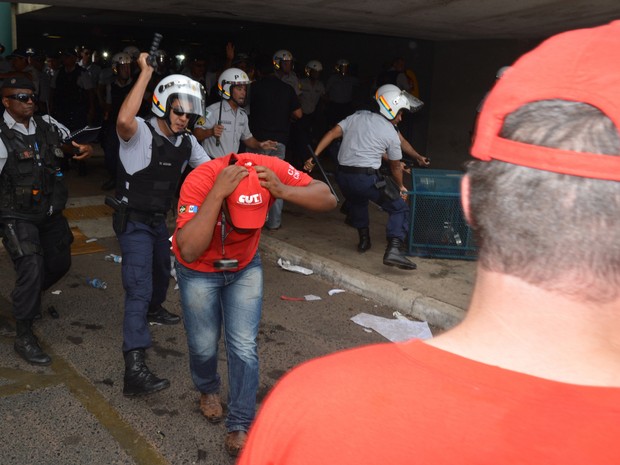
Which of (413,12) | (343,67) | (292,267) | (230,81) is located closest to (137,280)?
(292,267)

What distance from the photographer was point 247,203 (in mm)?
3348

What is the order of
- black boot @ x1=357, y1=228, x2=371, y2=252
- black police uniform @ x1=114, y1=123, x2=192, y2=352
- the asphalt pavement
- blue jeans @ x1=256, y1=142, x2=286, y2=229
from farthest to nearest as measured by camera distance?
blue jeans @ x1=256, y1=142, x2=286, y2=229 < black boot @ x1=357, y1=228, x2=371, y2=252 < black police uniform @ x1=114, y1=123, x2=192, y2=352 < the asphalt pavement

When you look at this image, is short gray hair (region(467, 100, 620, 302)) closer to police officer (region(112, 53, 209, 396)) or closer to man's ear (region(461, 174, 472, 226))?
man's ear (region(461, 174, 472, 226))

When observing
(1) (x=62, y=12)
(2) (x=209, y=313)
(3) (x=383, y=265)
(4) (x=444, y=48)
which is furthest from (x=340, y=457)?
(1) (x=62, y=12)

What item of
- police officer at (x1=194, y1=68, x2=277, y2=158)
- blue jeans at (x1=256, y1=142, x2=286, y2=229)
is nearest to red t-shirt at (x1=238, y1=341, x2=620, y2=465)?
police officer at (x1=194, y1=68, x2=277, y2=158)

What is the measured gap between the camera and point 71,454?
12.5 ft

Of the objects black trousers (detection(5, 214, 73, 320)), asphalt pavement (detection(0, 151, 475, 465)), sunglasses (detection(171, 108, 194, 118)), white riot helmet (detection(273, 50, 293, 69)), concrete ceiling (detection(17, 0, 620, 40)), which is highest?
concrete ceiling (detection(17, 0, 620, 40))

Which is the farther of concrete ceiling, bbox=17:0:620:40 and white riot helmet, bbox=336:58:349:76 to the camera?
white riot helmet, bbox=336:58:349:76

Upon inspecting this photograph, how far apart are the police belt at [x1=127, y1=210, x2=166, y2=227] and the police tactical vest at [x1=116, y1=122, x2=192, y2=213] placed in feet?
0.12

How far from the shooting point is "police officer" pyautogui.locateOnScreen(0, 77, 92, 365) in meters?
5.00

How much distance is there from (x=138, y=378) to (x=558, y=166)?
159 inches

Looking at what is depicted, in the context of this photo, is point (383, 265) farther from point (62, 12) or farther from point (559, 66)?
point (62, 12)

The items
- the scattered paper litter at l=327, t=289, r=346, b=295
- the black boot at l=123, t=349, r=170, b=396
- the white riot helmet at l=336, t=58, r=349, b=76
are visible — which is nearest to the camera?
the black boot at l=123, t=349, r=170, b=396

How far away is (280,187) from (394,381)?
2631 millimetres
